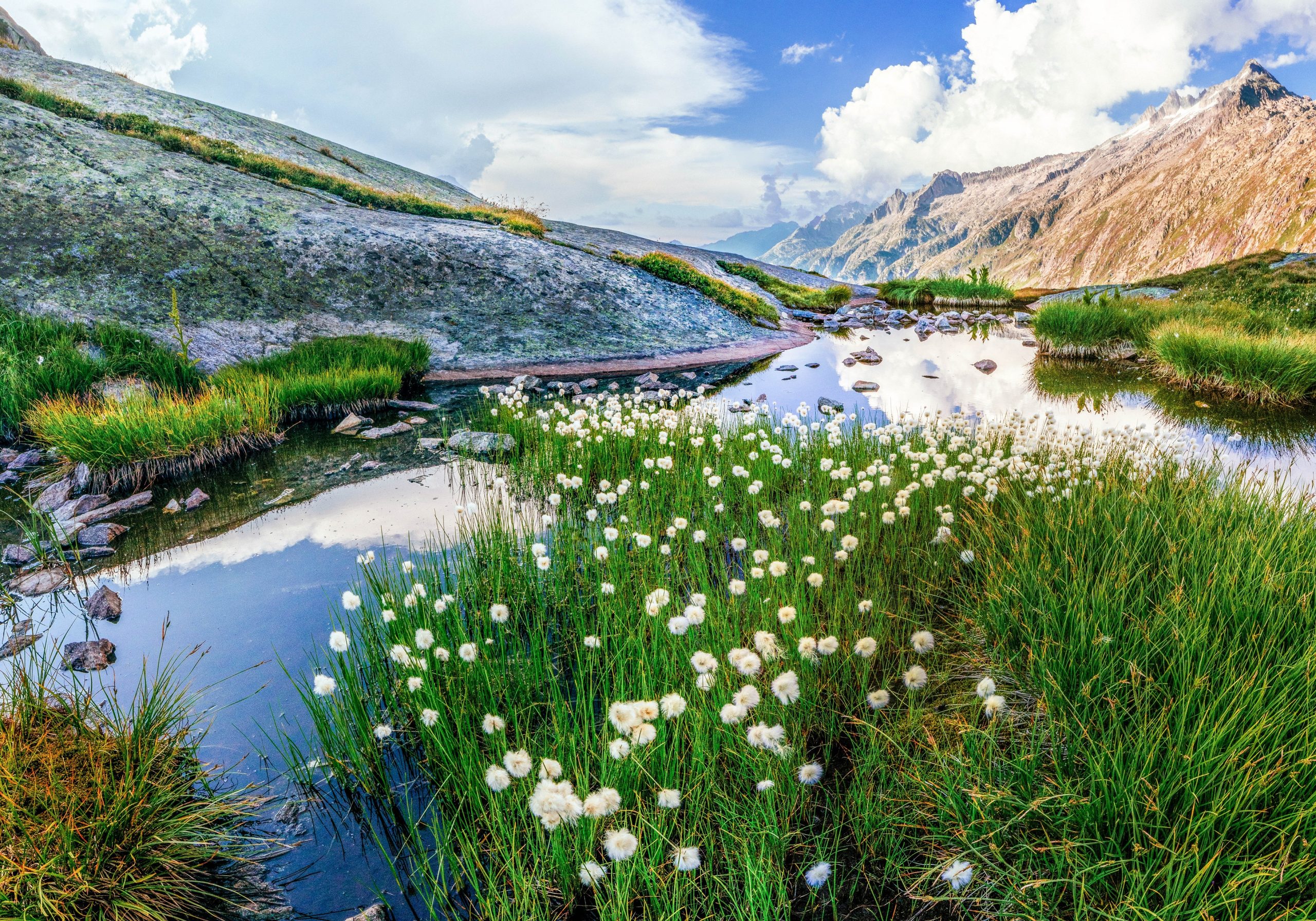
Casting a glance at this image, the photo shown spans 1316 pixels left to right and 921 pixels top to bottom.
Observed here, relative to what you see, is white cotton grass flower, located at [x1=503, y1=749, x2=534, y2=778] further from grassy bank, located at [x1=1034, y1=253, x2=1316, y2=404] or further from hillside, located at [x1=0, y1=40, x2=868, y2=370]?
grassy bank, located at [x1=1034, y1=253, x2=1316, y2=404]

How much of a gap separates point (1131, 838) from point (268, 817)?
4.21 metres

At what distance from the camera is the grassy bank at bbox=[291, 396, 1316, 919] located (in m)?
2.40

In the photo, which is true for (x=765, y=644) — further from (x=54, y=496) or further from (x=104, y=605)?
(x=54, y=496)

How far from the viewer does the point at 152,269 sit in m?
15.1

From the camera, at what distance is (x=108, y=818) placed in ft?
8.98

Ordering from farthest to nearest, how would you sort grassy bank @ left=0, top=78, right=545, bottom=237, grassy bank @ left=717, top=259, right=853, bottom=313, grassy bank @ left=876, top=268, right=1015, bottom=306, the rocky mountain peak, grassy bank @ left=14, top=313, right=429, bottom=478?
1. the rocky mountain peak
2. grassy bank @ left=876, top=268, right=1015, bottom=306
3. grassy bank @ left=717, top=259, right=853, bottom=313
4. grassy bank @ left=0, top=78, right=545, bottom=237
5. grassy bank @ left=14, top=313, right=429, bottom=478

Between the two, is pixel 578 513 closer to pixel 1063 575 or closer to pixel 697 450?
pixel 697 450

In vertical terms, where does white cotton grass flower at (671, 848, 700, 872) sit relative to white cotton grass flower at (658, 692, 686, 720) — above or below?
below

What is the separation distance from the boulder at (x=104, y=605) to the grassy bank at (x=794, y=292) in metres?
→ 31.9

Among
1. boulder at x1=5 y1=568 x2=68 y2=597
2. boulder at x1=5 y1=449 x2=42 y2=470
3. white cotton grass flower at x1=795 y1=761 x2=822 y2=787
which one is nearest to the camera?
white cotton grass flower at x1=795 y1=761 x2=822 y2=787

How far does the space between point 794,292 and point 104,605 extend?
36.5m

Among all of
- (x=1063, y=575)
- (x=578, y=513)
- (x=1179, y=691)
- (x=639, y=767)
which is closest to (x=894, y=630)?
(x=1063, y=575)

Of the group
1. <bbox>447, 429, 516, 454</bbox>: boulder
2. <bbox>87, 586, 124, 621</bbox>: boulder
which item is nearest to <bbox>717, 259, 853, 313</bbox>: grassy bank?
<bbox>447, 429, 516, 454</bbox>: boulder

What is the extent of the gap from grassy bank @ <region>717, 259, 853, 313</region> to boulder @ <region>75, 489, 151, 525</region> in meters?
30.5
